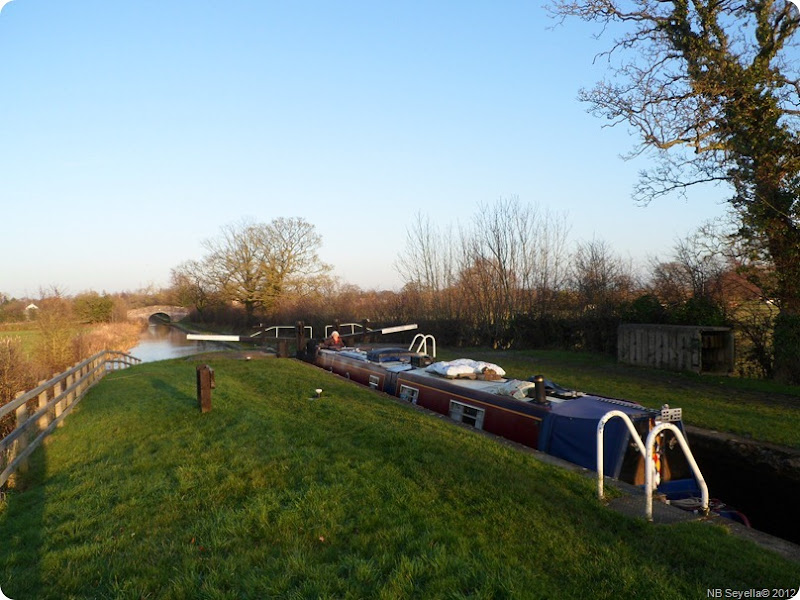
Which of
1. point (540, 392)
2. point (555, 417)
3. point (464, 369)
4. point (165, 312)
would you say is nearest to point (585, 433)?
point (555, 417)

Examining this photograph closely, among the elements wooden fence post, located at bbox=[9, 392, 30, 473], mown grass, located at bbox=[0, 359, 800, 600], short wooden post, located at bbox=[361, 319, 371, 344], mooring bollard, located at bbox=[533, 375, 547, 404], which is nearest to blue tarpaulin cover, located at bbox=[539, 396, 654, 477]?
mooring bollard, located at bbox=[533, 375, 547, 404]

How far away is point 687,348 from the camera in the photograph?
13.1 m

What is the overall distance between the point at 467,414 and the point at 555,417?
1825 millimetres

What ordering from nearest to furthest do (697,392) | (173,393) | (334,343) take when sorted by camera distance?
(173,393)
(697,392)
(334,343)

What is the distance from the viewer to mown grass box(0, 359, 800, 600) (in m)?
3.08

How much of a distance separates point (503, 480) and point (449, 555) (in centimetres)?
153

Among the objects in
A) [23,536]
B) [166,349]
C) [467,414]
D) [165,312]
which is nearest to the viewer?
[23,536]

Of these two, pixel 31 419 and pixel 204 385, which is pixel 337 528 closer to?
pixel 204 385

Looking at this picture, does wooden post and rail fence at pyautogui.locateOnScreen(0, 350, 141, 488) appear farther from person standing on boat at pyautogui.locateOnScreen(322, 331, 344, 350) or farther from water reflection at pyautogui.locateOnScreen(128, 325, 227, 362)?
water reflection at pyautogui.locateOnScreen(128, 325, 227, 362)

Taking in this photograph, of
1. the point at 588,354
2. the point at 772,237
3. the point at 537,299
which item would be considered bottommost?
the point at 588,354

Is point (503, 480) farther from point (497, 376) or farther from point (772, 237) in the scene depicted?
point (772, 237)

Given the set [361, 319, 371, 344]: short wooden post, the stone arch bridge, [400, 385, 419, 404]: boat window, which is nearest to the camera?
[400, 385, 419, 404]: boat window

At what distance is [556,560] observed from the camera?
330 centimetres

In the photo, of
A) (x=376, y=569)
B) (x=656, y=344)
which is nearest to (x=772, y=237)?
(x=656, y=344)
